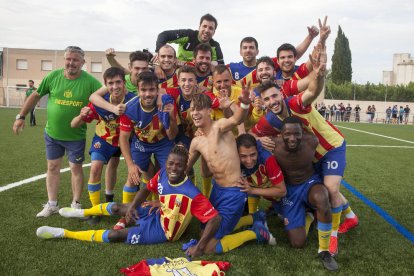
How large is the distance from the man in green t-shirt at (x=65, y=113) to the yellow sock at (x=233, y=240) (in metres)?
2.23

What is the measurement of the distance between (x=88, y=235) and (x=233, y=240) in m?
1.53

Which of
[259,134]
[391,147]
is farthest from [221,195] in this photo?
[391,147]

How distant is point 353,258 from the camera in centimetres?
371

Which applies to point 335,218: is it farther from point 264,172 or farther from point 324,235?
point 264,172

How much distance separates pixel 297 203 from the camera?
164 inches

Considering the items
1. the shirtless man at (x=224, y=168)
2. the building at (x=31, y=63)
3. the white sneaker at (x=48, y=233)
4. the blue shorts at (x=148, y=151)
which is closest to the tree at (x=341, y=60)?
the building at (x=31, y=63)

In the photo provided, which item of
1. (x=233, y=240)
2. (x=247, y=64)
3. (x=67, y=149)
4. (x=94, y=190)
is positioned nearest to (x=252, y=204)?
(x=233, y=240)

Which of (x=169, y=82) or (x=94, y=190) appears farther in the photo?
(x=169, y=82)

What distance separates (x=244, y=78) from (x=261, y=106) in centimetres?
120

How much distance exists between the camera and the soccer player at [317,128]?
13.3ft

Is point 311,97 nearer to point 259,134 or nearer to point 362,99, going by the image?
point 259,134

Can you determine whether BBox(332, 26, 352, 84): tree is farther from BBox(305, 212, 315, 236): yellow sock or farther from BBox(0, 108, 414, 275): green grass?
BBox(305, 212, 315, 236): yellow sock

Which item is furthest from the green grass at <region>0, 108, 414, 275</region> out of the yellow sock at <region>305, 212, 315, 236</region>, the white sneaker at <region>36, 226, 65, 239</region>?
the yellow sock at <region>305, 212, 315, 236</region>

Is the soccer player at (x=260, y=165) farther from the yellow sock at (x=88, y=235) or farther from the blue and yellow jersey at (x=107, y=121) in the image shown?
the blue and yellow jersey at (x=107, y=121)
